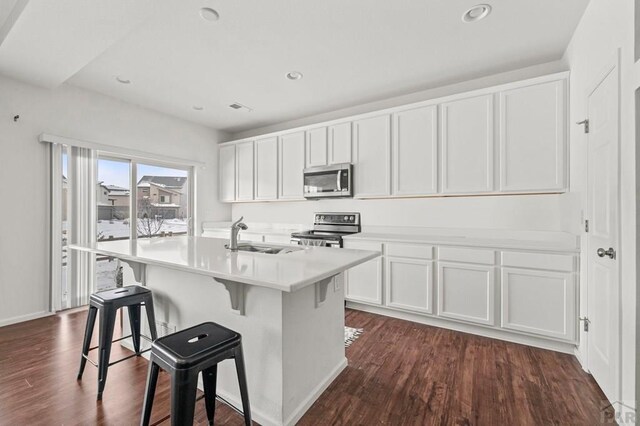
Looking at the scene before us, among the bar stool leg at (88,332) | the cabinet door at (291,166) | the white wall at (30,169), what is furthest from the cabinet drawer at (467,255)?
the white wall at (30,169)

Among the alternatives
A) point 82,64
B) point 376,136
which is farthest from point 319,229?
point 82,64

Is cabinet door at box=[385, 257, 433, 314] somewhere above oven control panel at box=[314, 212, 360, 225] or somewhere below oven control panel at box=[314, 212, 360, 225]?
below

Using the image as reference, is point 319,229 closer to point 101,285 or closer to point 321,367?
point 321,367

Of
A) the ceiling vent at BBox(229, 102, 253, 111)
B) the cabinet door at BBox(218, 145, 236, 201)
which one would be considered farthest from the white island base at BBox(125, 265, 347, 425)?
the cabinet door at BBox(218, 145, 236, 201)

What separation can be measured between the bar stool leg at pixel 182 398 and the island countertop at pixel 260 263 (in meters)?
0.43

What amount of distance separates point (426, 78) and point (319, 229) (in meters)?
2.36

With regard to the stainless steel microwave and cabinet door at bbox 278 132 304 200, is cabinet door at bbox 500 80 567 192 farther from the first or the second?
cabinet door at bbox 278 132 304 200

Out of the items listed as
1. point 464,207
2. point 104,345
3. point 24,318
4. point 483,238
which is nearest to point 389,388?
point 104,345

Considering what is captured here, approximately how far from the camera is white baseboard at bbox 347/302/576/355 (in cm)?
253

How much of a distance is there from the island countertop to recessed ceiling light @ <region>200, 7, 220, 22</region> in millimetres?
1763

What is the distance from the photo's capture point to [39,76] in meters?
2.92

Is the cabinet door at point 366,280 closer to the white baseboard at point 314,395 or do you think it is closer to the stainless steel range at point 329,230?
the stainless steel range at point 329,230

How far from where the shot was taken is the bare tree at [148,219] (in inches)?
168

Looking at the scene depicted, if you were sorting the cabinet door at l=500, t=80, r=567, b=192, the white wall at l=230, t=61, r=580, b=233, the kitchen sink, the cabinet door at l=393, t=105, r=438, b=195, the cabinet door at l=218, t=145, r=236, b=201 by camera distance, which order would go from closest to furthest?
the kitchen sink, the cabinet door at l=500, t=80, r=567, b=192, the white wall at l=230, t=61, r=580, b=233, the cabinet door at l=393, t=105, r=438, b=195, the cabinet door at l=218, t=145, r=236, b=201
